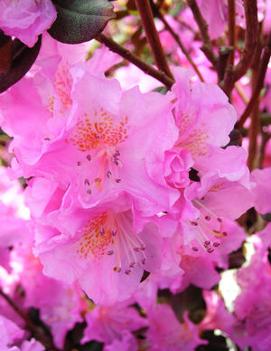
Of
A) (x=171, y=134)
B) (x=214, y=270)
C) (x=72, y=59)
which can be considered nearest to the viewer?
(x=171, y=134)

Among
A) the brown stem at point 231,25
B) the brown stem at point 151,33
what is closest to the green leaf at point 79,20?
the brown stem at point 151,33

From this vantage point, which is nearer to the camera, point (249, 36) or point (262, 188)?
point (249, 36)

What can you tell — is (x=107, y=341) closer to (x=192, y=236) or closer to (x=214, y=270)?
(x=214, y=270)

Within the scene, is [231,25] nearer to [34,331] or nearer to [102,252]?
[102,252]

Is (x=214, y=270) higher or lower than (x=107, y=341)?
higher

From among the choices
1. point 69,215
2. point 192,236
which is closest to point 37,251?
point 69,215

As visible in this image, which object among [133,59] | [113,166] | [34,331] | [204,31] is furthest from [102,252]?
[34,331]

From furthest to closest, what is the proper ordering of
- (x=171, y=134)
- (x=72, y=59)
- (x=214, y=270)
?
1. (x=214, y=270)
2. (x=72, y=59)
3. (x=171, y=134)

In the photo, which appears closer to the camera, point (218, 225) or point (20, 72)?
point (20, 72)
